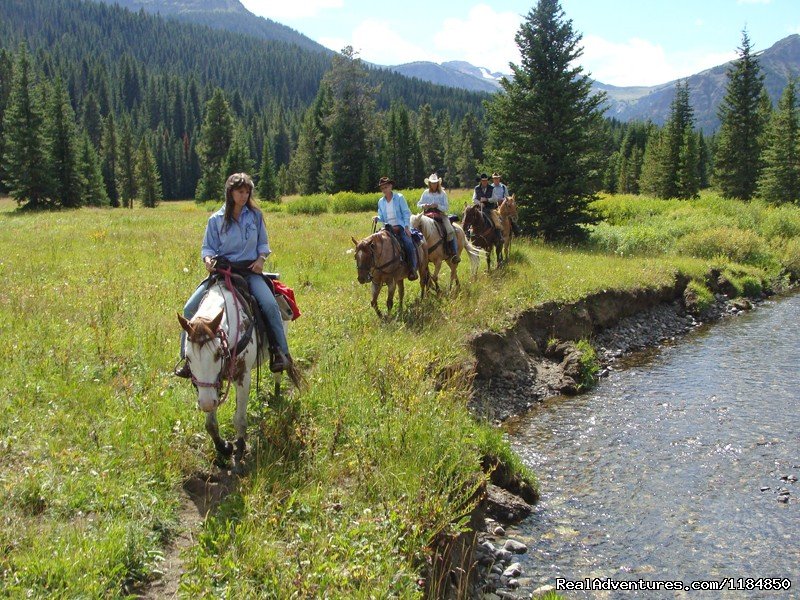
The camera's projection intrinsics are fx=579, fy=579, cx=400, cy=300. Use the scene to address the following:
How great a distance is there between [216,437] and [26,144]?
4841cm

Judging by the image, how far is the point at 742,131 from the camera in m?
44.8

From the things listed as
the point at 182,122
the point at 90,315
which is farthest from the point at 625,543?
the point at 182,122

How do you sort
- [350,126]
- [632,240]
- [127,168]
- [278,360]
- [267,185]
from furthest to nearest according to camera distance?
[127,168] → [267,185] → [350,126] → [632,240] → [278,360]

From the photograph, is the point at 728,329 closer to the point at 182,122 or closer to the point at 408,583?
the point at 408,583

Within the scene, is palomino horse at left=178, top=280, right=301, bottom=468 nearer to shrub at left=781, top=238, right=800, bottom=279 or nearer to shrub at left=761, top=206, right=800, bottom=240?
shrub at left=781, top=238, right=800, bottom=279

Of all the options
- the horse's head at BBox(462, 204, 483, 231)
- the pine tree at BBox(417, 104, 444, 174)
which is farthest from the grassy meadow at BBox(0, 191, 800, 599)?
the pine tree at BBox(417, 104, 444, 174)

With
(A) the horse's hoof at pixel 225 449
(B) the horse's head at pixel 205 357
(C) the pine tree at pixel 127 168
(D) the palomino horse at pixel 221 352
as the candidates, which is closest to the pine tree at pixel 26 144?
(C) the pine tree at pixel 127 168

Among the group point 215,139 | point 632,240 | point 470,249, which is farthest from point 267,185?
point 470,249

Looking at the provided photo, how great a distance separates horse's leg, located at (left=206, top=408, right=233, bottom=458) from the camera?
6262mm

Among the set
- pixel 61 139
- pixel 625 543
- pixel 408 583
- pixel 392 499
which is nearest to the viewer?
pixel 408 583

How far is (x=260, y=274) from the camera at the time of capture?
7.27m

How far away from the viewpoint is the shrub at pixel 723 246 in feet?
80.8

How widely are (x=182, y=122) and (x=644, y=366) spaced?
151 metres

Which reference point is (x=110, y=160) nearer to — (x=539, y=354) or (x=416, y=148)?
(x=416, y=148)
